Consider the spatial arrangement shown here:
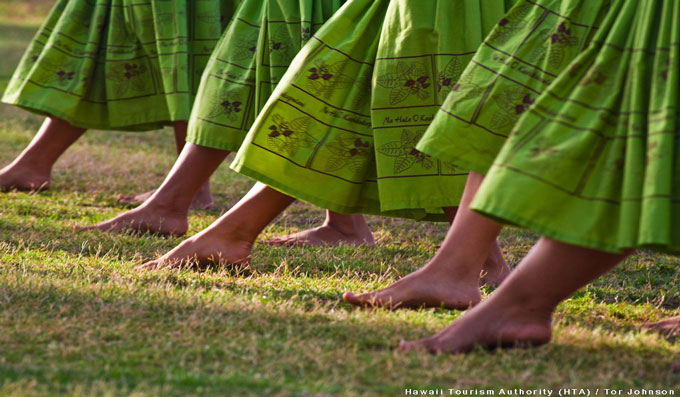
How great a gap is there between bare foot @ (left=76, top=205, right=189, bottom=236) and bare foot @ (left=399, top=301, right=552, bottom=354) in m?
1.76

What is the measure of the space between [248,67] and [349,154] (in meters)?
0.67

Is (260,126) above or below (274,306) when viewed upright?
above

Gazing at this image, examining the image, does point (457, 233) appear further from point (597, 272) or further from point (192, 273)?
point (192, 273)

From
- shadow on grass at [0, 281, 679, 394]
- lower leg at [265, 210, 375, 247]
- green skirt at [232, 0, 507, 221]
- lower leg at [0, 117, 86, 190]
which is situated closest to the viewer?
shadow on grass at [0, 281, 679, 394]

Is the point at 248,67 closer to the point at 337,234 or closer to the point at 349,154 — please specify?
the point at 349,154

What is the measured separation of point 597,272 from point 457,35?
1.09 metres

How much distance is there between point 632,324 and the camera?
2559mm

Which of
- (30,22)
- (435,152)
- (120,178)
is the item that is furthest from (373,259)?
(30,22)

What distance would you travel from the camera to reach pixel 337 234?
373 cm

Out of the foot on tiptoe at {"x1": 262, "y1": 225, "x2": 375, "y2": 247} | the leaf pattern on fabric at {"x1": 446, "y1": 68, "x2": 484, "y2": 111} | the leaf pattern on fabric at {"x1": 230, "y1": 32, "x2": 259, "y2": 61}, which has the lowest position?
the foot on tiptoe at {"x1": 262, "y1": 225, "x2": 375, "y2": 247}

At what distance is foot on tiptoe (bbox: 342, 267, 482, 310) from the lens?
8.20 feet

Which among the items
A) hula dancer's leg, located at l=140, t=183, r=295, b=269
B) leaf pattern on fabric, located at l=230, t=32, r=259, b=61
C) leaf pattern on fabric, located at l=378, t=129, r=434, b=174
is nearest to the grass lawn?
hula dancer's leg, located at l=140, t=183, r=295, b=269

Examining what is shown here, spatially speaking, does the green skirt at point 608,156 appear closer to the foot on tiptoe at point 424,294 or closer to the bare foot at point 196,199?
the foot on tiptoe at point 424,294

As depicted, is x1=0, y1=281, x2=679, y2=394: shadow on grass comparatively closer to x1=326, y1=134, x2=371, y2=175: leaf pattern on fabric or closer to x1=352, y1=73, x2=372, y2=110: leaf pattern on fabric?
x1=326, y1=134, x2=371, y2=175: leaf pattern on fabric
